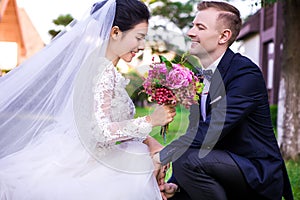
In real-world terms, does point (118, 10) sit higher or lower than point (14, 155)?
higher

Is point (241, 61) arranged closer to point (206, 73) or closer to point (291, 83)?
point (206, 73)

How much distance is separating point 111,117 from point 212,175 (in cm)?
65

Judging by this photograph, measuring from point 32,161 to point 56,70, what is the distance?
57cm

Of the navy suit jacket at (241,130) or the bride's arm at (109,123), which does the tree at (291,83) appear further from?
the bride's arm at (109,123)

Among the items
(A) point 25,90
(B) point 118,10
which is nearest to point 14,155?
(A) point 25,90

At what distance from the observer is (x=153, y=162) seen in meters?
2.87

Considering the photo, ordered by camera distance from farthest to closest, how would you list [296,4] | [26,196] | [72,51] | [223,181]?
[296,4] → [72,51] → [223,181] → [26,196]

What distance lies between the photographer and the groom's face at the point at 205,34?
3.04 meters

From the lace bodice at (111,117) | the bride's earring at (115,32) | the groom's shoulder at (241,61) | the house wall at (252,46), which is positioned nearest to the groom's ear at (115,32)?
the bride's earring at (115,32)

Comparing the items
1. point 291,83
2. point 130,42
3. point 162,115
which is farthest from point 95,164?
point 291,83

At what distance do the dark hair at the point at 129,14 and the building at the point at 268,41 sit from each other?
34.7ft

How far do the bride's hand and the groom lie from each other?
13 cm

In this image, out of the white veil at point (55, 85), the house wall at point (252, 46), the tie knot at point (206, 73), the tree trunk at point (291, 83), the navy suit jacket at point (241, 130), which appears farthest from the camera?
the house wall at point (252, 46)

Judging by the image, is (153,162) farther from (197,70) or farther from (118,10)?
(118,10)
